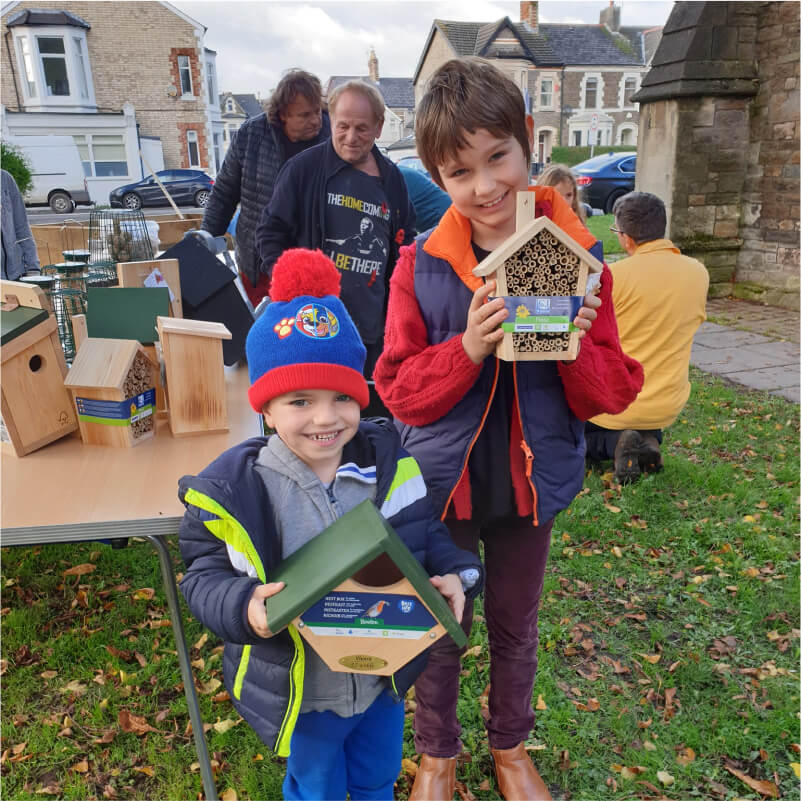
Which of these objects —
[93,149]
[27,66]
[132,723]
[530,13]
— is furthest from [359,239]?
[530,13]

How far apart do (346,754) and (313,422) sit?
0.92 meters

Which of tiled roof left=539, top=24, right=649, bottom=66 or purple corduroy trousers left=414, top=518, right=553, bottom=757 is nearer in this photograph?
purple corduroy trousers left=414, top=518, right=553, bottom=757

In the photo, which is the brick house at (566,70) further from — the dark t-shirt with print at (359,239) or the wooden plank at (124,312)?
the wooden plank at (124,312)

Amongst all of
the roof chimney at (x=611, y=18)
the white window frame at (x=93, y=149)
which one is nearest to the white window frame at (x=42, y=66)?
the white window frame at (x=93, y=149)

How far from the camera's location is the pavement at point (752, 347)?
230 inches

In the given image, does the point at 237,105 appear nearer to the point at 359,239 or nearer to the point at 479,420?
the point at 359,239

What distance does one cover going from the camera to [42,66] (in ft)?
94.0

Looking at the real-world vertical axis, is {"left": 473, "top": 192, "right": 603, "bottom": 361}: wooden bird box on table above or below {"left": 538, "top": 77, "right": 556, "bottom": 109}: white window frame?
below

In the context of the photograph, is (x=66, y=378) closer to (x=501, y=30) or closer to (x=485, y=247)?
(x=485, y=247)

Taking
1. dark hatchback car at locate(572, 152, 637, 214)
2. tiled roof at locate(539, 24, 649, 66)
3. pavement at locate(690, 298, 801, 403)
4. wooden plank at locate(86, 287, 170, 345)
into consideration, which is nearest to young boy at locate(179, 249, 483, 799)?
wooden plank at locate(86, 287, 170, 345)

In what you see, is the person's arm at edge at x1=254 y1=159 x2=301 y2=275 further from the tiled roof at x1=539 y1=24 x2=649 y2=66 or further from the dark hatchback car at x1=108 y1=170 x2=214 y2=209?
the tiled roof at x1=539 y1=24 x2=649 y2=66

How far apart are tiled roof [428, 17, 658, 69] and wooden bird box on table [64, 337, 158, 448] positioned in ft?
141

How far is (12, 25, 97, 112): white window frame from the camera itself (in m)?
28.3

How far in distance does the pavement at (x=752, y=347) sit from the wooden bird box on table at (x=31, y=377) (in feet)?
17.3
